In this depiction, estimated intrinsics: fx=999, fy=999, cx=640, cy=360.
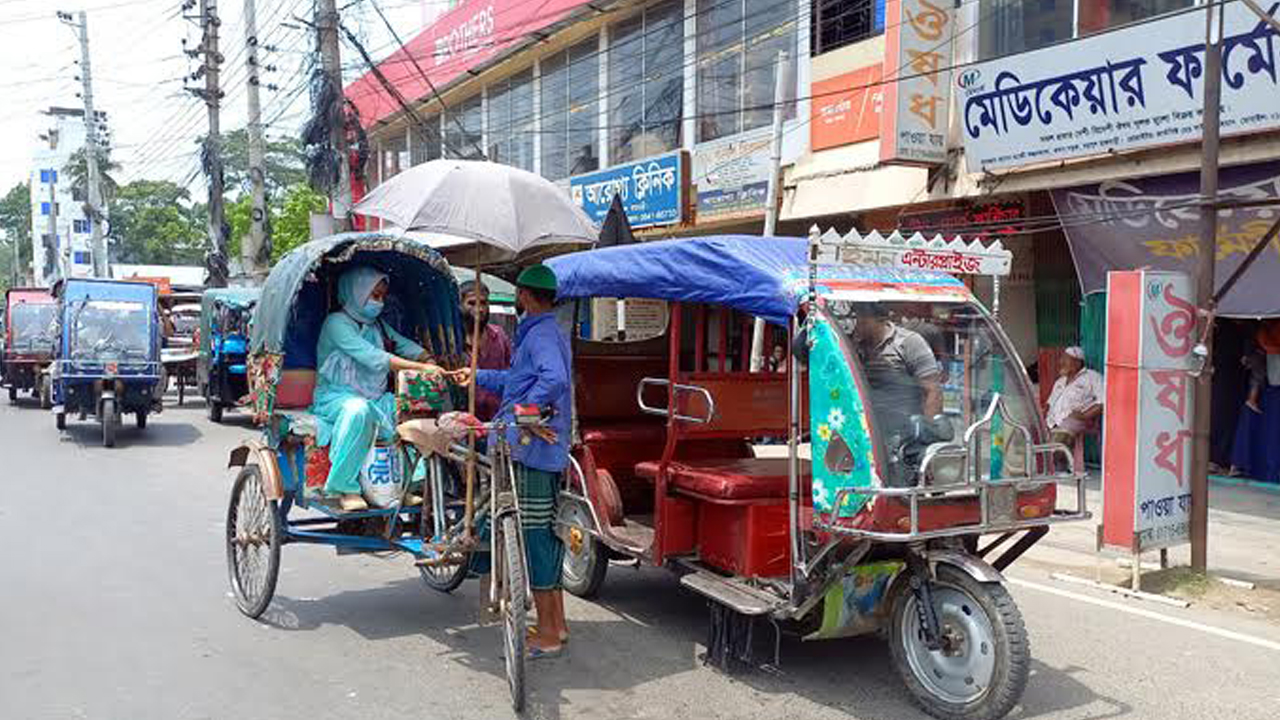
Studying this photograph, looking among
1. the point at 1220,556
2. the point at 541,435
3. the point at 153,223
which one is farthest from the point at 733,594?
the point at 153,223

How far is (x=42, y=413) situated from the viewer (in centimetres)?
1917

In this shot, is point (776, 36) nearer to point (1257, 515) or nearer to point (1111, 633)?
point (1257, 515)


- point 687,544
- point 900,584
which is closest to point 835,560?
point 900,584

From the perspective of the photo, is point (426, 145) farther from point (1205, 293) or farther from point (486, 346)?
point (1205, 293)

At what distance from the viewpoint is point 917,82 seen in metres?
10.8

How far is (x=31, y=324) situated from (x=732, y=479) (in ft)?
66.2

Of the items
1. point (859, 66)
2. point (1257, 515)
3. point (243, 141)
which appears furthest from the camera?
point (243, 141)

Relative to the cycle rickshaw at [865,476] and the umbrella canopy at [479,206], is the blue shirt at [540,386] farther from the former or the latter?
the umbrella canopy at [479,206]

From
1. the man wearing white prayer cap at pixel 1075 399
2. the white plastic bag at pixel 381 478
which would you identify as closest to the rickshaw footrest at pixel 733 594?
the white plastic bag at pixel 381 478

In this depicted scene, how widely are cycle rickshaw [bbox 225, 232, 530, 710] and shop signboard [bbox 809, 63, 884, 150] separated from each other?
25.4 feet

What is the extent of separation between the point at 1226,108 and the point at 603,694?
24.2 feet

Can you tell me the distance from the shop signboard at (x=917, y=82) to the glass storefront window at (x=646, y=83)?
6.18 meters

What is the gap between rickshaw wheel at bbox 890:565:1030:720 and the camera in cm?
403

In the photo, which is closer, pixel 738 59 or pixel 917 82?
pixel 917 82
